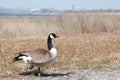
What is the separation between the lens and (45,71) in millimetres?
12078

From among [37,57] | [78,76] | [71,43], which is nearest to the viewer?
[37,57]

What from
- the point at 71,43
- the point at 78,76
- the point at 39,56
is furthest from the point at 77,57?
the point at 71,43

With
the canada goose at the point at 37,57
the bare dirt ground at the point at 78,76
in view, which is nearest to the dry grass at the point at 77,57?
the bare dirt ground at the point at 78,76

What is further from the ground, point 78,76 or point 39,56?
point 39,56

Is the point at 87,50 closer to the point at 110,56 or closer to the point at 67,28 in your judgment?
the point at 110,56

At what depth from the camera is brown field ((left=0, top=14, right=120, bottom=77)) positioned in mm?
13058

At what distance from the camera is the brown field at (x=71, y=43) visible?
42.8 feet

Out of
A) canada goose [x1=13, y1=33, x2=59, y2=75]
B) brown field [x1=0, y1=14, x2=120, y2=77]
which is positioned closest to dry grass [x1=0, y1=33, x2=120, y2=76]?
brown field [x1=0, y1=14, x2=120, y2=77]

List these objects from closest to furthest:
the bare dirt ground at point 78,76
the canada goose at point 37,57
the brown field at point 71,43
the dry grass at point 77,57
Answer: the canada goose at point 37,57
the bare dirt ground at point 78,76
the dry grass at point 77,57
the brown field at point 71,43

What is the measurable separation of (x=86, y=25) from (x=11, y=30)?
5.68 m

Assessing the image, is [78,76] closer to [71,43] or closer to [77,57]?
[77,57]

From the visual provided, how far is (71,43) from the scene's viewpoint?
19375 mm

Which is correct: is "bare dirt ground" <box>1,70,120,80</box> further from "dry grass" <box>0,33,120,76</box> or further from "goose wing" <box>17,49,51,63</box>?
"dry grass" <box>0,33,120,76</box>

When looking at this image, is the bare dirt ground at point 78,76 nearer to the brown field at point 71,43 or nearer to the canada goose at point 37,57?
the canada goose at point 37,57
